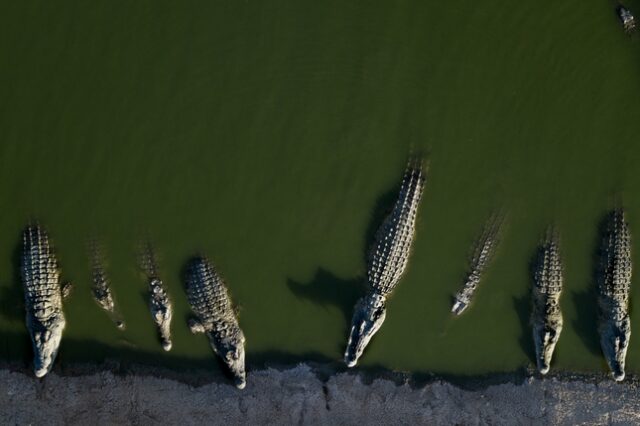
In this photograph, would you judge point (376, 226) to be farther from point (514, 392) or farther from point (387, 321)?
point (514, 392)

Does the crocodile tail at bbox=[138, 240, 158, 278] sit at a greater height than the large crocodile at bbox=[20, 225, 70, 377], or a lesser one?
greater

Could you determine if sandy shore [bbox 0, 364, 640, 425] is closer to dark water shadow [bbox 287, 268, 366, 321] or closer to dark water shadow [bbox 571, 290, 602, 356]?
dark water shadow [bbox 571, 290, 602, 356]

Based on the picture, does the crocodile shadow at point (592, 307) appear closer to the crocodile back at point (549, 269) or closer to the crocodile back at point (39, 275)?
the crocodile back at point (549, 269)

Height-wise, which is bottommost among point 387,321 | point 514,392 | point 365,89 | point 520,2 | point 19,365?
point 19,365

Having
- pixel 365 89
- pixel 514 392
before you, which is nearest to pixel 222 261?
pixel 365 89

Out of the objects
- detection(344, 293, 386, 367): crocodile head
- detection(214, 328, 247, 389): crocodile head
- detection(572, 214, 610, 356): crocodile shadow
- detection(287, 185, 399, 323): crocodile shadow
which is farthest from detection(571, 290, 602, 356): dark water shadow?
detection(214, 328, 247, 389): crocodile head

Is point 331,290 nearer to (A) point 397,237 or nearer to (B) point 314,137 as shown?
(A) point 397,237
